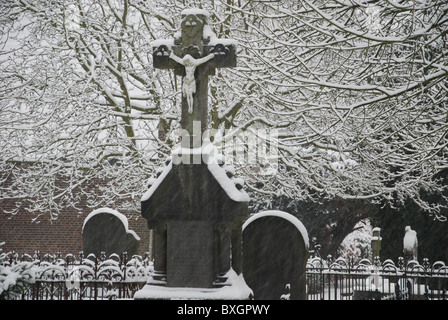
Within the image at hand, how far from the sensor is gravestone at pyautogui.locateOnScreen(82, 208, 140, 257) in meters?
11.1

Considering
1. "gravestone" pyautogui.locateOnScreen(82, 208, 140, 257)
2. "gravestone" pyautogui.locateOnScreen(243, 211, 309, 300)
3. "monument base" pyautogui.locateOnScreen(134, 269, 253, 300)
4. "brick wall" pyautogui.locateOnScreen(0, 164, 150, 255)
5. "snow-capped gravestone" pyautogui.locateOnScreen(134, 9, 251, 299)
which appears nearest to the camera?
"monument base" pyautogui.locateOnScreen(134, 269, 253, 300)

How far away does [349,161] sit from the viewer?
1236 cm

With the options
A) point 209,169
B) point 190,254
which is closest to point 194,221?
point 190,254

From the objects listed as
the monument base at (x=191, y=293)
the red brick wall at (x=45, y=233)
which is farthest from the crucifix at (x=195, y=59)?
the red brick wall at (x=45, y=233)

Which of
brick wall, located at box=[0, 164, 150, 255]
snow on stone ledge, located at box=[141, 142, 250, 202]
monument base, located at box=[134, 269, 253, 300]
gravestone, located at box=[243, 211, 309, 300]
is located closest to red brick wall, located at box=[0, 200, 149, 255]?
brick wall, located at box=[0, 164, 150, 255]

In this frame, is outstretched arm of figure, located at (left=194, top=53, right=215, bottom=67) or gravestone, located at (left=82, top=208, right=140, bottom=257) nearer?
outstretched arm of figure, located at (left=194, top=53, right=215, bottom=67)

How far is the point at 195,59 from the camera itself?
7.00 m

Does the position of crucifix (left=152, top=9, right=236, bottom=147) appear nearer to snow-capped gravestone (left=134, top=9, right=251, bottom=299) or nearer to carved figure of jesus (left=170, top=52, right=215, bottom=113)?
carved figure of jesus (left=170, top=52, right=215, bottom=113)

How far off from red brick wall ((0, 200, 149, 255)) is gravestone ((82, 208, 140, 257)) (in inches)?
249

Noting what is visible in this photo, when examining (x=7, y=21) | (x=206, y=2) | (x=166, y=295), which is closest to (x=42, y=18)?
(x=7, y=21)

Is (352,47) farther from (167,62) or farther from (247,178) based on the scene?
(247,178)

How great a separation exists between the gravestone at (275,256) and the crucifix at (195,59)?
2.55 metres

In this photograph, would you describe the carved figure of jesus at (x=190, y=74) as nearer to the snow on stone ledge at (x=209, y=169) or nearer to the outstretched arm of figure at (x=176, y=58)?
the outstretched arm of figure at (x=176, y=58)
